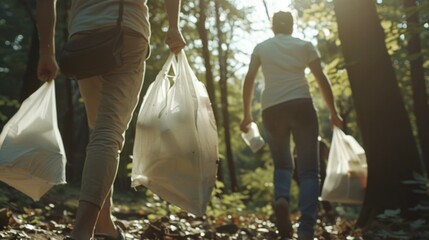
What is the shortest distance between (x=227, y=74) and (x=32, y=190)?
18578 millimetres

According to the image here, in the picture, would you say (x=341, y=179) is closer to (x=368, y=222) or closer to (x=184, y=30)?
(x=368, y=222)

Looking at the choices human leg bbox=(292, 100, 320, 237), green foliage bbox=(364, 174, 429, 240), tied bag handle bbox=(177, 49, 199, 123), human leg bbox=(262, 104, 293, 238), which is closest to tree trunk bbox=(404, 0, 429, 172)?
green foliage bbox=(364, 174, 429, 240)

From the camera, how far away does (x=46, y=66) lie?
323 centimetres

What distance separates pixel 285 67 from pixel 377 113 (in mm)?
1665

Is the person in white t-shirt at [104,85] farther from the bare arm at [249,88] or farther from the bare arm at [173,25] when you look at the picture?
the bare arm at [249,88]

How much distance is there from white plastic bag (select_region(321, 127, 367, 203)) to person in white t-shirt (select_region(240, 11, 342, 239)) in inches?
24.5

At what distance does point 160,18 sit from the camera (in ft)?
50.9

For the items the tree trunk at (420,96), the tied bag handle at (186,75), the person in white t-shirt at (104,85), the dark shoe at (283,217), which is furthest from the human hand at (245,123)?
the tree trunk at (420,96)

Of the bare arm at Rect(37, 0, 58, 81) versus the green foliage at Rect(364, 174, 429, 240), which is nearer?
the bare arm at Rect(37, 0, 58, 81)

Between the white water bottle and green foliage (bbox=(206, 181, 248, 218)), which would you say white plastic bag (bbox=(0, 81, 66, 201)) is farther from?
green foliage (bbox=(206, 181, 248, 218))

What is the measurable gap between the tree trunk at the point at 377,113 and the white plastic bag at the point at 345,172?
0.72ft

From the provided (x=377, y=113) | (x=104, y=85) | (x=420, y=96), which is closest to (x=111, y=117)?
(x=104, y=85)

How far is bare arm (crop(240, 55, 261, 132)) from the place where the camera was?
5254 millimetres

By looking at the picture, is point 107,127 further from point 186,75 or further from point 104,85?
point 186,75
